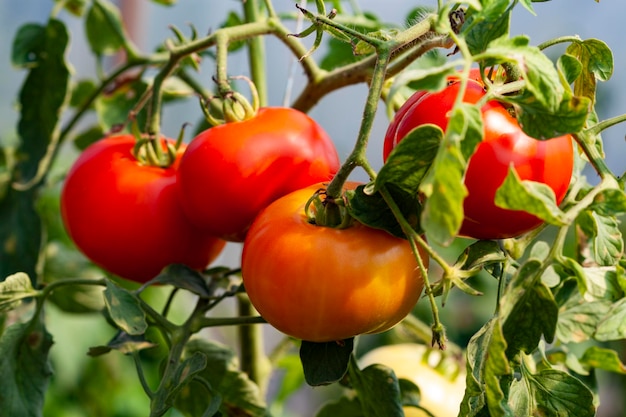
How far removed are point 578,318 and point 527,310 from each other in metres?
0.20

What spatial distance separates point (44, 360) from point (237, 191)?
23 centimetres

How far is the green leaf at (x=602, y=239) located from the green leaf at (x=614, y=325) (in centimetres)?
3

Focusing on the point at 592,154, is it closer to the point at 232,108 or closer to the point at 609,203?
the point at 609,203

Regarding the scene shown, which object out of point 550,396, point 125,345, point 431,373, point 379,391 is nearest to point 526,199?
point 550,396


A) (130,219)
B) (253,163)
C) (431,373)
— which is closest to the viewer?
(253,163)

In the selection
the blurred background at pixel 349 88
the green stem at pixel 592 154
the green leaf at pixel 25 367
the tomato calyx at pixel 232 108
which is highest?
the green stem at pixel 592 154

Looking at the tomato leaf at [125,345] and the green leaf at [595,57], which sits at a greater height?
the green leaf at [595,57]

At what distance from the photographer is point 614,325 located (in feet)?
1.46

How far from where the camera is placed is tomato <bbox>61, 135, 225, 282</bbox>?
687 millimetres

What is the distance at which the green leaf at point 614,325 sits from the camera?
442 millimetres

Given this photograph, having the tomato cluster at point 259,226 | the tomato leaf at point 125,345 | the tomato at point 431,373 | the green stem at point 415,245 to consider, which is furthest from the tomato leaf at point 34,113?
the green stem at point 415,245

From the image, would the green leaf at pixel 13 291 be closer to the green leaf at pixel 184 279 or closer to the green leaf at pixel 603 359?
the green leaf at pixel 184 279

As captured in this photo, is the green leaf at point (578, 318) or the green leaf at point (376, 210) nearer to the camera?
the green leaf at point (376, 210)

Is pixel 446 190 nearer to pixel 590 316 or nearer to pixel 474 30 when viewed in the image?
pixel 474 30
